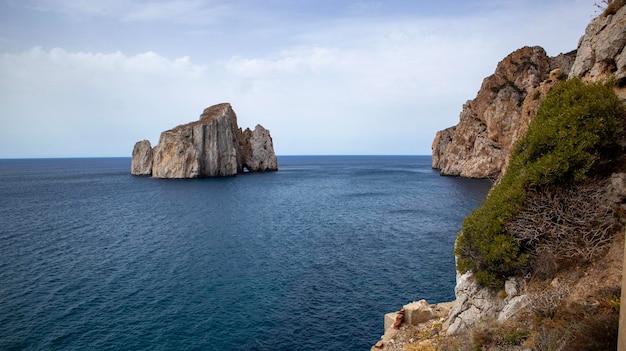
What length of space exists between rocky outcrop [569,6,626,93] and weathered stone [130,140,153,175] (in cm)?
14609

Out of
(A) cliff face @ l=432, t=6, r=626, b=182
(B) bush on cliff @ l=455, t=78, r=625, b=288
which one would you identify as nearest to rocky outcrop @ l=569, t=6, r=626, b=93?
(B) bush on cliff @ l=455, t=78, r=625, b=288

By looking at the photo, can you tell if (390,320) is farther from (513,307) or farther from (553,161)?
(553,161)

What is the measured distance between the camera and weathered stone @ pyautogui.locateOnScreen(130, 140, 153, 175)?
144m

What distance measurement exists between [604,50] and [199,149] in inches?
4588

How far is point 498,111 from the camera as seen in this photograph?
10450cm

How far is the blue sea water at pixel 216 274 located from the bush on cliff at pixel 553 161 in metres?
11.5

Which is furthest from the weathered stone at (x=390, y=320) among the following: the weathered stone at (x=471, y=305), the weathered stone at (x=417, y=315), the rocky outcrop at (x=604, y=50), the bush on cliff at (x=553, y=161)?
the rocky outcrop at (x=604, y=50)

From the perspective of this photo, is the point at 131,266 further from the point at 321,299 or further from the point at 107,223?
the point at 107,223

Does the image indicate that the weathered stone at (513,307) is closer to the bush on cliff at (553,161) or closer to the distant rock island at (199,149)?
the bush on cliff at (553,161)

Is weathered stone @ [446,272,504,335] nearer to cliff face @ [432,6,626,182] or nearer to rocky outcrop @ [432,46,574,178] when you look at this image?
cliff face @ [432,6,626,182]

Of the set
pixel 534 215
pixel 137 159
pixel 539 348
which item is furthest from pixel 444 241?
Result: pixel 137 159

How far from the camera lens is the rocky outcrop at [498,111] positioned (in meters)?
101

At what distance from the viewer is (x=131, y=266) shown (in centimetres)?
3803

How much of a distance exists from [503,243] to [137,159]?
6076 inches
